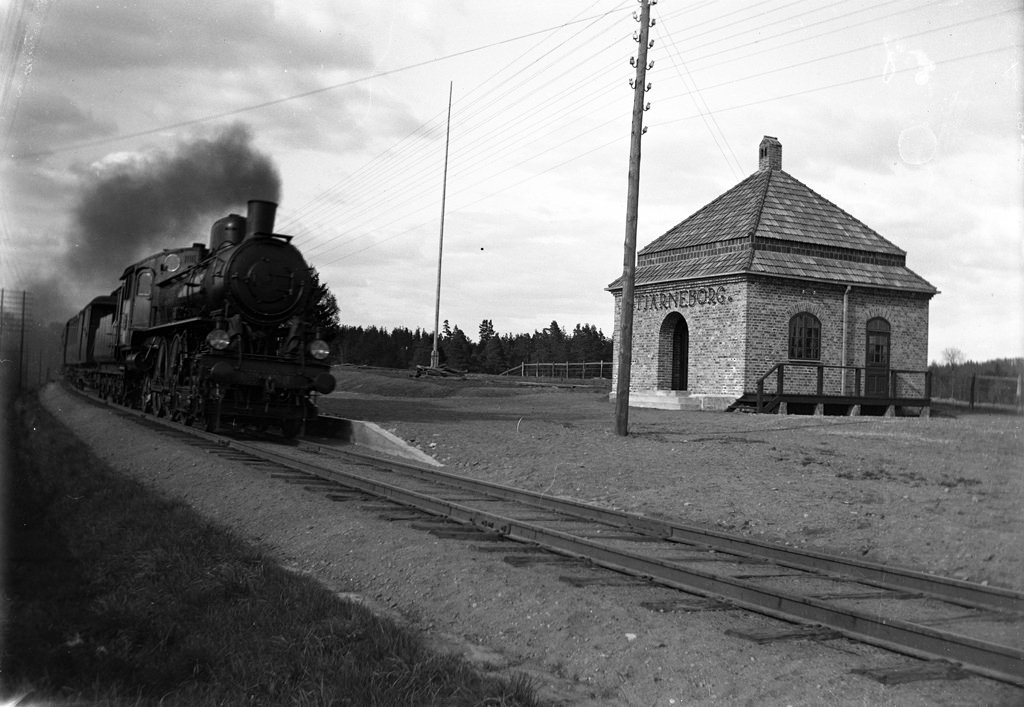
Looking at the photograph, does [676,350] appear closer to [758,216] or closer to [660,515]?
[758,216]

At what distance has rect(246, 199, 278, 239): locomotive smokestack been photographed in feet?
53.4

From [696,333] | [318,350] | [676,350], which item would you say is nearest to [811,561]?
[318,350]

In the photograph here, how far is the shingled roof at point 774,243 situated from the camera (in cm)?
2411

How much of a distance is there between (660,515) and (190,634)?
6164 mm

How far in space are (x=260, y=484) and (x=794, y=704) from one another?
7.75 meters

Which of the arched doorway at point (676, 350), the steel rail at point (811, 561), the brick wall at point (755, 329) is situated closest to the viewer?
the steel rail at point (811, 561)

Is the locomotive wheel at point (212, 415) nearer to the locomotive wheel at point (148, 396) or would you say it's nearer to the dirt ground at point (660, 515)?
the dirt ground at point (660, 515)

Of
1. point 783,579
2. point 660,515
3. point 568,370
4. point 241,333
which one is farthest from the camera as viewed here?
point 568,370

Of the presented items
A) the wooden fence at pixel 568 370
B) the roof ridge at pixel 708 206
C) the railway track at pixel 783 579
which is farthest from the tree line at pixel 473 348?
the railway track at pixel 783 579

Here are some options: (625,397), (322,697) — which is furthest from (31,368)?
(322,697)

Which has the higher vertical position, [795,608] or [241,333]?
[241,333]

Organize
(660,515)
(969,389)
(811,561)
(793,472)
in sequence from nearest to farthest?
1. (811,561)
2. (660,515)
3. (793,472)
4. (969,389)

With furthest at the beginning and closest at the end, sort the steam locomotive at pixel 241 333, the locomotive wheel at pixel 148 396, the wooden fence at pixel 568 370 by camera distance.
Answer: the wooden fence at pixel 568 370 < the locomotive wheel at pixel 148 396 < the steam locomotive at pixel 241 333

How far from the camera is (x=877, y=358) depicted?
25.1m
